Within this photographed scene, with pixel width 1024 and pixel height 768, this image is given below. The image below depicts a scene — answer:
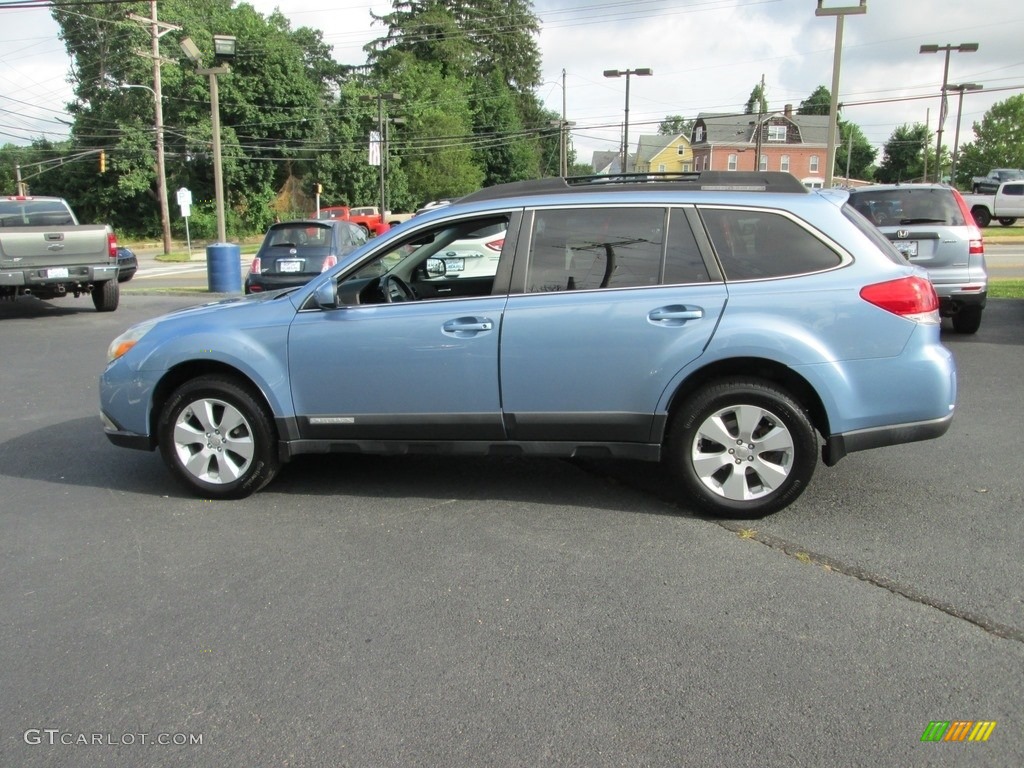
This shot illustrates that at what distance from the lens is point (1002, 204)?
3688 cm

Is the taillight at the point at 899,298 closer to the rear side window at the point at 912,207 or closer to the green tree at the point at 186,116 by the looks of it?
the rear side window at the point at 912,207

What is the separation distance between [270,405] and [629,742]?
118 inches

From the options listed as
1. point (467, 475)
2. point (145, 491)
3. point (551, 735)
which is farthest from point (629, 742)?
point (145, 491)

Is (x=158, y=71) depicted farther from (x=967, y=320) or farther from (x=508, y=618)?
(x=508, y=618)

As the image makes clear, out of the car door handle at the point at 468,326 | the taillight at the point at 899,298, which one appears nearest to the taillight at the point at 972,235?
the taillight at the point at 899,298

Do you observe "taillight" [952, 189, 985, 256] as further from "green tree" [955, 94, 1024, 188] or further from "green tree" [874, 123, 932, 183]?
"green tree" [874, 123, 932, 183]

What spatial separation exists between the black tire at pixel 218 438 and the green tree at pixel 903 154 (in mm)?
111808

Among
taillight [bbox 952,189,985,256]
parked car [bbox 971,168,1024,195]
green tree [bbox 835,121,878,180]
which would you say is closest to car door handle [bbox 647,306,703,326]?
taillight [bbox 952,189,985,256]

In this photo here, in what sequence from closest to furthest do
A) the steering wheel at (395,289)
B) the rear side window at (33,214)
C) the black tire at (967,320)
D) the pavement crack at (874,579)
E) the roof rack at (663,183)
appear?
the pavement crack at (874,579)
the roof rack at (663,183)
the steering wheel at (395,289)
the black tire at (967,320)
the rear side window at (33,214)

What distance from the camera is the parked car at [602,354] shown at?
4.41 m

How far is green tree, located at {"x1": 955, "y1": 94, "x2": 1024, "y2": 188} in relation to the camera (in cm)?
7838

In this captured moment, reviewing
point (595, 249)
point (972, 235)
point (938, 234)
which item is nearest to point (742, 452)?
point (595, 249)

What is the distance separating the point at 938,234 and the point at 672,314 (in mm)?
6561

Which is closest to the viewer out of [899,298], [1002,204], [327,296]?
[899,298]
